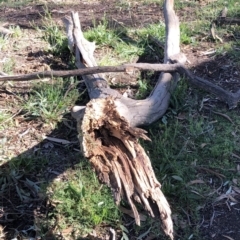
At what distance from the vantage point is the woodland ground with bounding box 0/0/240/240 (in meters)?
3.27

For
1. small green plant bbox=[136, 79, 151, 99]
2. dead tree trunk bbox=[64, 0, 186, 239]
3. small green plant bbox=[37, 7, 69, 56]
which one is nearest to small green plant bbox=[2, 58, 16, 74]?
small green plant bbox=[37, 7, 69, 56]

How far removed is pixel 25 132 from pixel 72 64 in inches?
47.0

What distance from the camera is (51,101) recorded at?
169 inches

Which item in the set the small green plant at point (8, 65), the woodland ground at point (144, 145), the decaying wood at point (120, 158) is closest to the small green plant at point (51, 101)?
the woodland ground at point (144, 145)

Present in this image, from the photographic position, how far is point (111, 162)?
3.10 meters

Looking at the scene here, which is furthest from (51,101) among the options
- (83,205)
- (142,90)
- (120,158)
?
(120,158)

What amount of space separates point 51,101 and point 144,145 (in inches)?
38.5

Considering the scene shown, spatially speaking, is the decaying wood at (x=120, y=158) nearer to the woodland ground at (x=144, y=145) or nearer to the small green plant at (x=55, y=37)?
the woodland ground at (x=144, y=145)

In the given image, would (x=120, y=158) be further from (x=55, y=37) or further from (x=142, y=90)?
(x=55, y=37)

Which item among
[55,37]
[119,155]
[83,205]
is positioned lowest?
[83,205]

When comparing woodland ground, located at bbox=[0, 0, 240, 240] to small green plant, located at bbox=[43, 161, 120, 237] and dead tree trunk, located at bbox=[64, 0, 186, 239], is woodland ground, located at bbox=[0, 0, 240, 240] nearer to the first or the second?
small green plant, located at bbox=[43, 161, 120, 237]

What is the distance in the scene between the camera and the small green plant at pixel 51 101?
4.21m

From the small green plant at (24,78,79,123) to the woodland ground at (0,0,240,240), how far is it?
16 mm

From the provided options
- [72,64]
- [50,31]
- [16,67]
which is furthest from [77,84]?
[50,31]
